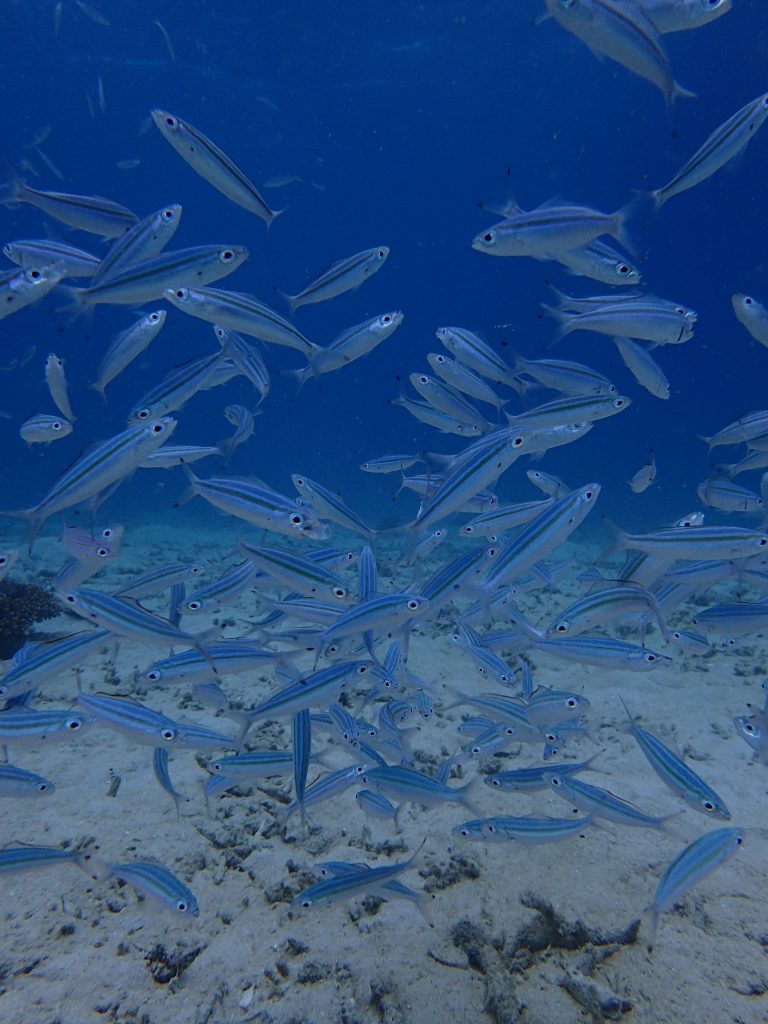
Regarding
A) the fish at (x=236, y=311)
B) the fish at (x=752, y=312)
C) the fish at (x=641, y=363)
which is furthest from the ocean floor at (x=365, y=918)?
the fish at (x=752, y=312)

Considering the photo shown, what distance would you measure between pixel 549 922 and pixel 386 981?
3.64 ft

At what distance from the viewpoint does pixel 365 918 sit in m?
3.68

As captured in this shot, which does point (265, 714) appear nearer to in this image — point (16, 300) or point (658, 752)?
point (658, 752)

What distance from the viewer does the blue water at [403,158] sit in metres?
29.4

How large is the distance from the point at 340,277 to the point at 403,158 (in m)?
52.2

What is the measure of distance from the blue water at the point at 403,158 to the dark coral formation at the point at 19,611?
8468 mm

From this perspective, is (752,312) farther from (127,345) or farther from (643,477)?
(127,345)

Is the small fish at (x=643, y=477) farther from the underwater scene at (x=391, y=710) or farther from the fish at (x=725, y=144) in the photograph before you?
the fish at (x=725, y=144)

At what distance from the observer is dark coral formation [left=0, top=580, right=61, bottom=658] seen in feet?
26.6

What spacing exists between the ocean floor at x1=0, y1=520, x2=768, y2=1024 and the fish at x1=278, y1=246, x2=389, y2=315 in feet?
13.6

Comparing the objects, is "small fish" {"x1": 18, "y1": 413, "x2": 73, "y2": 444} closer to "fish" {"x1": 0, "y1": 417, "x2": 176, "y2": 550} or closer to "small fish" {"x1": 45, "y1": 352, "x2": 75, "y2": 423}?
"small fish" {"x1": 45, "y1": 352, "x2": 75, "y2": 423}

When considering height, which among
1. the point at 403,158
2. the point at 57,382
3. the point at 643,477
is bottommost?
the point at 403,158

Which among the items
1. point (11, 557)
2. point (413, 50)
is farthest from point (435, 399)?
point (413, 50)

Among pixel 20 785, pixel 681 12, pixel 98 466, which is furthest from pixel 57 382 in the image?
pixel 681 12
